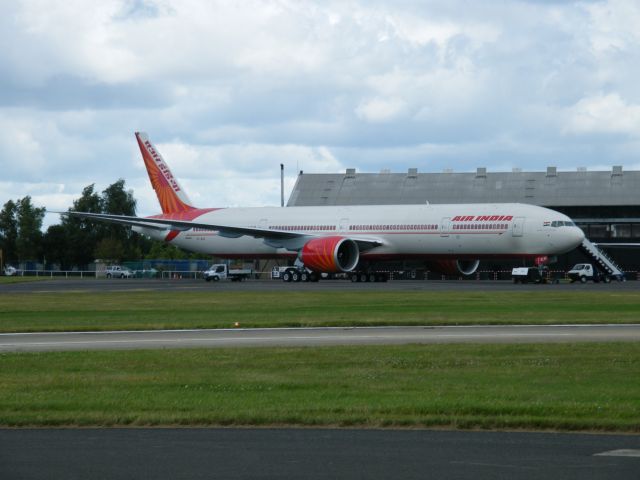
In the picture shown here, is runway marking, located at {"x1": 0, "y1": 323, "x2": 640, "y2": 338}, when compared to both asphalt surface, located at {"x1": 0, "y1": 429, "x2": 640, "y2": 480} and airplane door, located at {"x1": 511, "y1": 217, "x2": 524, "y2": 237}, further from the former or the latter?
airplane door, located at {"x1": 511, "y1": 217, "x2": 524, "y2": 237}

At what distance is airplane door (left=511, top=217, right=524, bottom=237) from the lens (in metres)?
65.5

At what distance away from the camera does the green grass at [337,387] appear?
13609mm

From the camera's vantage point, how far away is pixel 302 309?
3788cm

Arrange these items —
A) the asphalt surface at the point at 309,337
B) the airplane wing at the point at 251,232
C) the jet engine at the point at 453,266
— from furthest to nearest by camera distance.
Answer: the airplane wing at the point at 251,232 → the jet engine at the point at 453,266 → the asphalt surface at the point at 309,337

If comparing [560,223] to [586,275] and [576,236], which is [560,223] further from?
[586,275]

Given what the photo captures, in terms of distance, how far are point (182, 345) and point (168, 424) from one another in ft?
33.1

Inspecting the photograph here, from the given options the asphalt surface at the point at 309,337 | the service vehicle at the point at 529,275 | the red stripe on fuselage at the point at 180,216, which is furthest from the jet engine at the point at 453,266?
the asphalt surface at the point at 309,337

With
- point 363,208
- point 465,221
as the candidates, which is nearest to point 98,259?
point 363,208

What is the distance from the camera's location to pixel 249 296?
4944 cm

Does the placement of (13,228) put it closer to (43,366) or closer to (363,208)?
(363,208)

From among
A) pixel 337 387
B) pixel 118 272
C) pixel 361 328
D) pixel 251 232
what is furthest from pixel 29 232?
pixel 337 387

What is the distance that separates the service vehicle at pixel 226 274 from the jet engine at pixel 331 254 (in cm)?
1558

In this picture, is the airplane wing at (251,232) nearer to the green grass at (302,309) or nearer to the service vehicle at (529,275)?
the service vehicle at (529,275)

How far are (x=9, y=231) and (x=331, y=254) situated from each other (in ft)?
312
